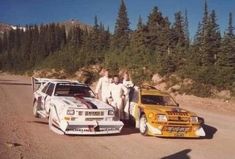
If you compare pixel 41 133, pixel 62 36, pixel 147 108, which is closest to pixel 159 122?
pixel 147 108

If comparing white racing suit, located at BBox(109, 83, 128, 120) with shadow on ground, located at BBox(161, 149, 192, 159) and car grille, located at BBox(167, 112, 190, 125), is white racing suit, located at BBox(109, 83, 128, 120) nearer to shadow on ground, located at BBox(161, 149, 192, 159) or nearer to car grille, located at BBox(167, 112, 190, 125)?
car grille, located at BBox(167, 112, 190, 125)

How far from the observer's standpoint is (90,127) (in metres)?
11.9

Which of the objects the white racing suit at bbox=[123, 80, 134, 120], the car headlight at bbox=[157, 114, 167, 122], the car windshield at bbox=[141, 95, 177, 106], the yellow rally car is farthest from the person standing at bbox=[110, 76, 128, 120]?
the car headlight at bbox=[157, 114, 167, 122]

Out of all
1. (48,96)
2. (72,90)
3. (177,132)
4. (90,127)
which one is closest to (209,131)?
(177,132)

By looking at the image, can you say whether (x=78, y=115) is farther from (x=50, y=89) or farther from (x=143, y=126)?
(x=50, y=89)

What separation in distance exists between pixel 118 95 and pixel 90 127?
2636 millimetres

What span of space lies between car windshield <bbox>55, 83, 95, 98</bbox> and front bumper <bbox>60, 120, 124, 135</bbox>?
2373 mm

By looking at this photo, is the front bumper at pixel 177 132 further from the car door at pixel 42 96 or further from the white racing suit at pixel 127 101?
the car door at pixel 42 96

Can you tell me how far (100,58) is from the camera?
6788cm

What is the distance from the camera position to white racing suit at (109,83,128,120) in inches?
562

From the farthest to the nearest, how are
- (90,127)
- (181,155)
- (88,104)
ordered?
(88,104)
(90,127)
(181,155)

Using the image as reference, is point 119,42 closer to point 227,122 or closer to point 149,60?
point 149,60

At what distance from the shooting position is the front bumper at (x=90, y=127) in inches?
458

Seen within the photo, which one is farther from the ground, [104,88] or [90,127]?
[104,88]
